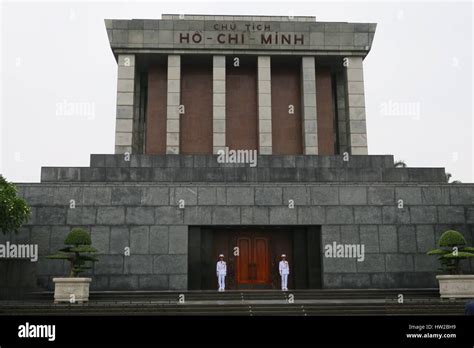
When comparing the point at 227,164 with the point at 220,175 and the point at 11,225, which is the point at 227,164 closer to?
the point at 220,175

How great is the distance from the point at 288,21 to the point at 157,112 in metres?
9.37

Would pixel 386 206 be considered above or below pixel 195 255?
above

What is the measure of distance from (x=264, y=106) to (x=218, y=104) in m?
2.64

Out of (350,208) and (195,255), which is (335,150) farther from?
(195,255)

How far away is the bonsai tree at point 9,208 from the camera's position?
64.0 ft

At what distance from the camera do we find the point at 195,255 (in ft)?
75.7

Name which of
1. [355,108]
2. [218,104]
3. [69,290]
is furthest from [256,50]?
[69,290]

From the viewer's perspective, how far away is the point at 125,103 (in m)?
30.3

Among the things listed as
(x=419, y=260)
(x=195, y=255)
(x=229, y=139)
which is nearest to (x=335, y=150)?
(x=229, y=139)

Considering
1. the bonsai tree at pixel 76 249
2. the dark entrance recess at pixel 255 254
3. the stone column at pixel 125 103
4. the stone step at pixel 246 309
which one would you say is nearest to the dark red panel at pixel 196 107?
the stone column at pixel 125 103

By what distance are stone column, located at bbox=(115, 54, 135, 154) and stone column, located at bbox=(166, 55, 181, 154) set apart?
205cm

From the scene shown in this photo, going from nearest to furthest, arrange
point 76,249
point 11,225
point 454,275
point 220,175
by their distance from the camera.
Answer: point 454,275 → point 76,249 → point 11,225 → point 220,175

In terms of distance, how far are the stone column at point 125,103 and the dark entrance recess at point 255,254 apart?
28.3ft
